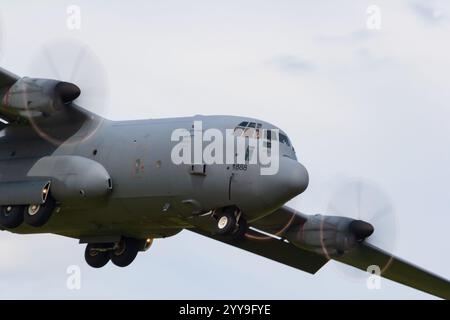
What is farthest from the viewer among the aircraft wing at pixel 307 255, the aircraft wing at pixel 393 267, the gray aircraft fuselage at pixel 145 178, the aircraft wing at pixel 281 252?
the aircraft wing at pixel 281 252

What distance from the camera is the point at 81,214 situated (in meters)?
29.0

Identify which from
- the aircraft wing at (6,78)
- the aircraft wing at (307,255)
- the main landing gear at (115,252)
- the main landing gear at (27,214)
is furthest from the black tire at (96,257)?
the aircraft wing at (6,78)

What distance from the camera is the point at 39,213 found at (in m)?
28.2

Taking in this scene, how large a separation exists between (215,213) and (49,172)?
4338 mm

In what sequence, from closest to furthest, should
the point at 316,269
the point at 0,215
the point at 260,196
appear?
the point at 260,196
the point at 0,215
the point at 316,269

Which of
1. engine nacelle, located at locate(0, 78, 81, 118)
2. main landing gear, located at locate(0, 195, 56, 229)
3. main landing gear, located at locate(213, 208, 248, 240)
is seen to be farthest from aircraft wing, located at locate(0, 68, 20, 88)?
main landing gear, located at locate(213, 208, 248, 240)

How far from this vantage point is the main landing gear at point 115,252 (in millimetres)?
31312

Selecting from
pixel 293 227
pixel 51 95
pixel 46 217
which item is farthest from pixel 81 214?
pixel 293 227

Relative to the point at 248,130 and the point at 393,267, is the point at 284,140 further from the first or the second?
the point at 393,267

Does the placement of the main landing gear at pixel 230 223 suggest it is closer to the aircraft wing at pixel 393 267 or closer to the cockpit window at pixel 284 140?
the cockpit window at pixel 284 140

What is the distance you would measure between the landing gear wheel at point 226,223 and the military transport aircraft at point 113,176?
0.02 meters

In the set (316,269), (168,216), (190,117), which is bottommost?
(316,269)

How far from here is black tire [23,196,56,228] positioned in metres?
28.2

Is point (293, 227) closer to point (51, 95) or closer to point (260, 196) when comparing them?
point (260, 196)
